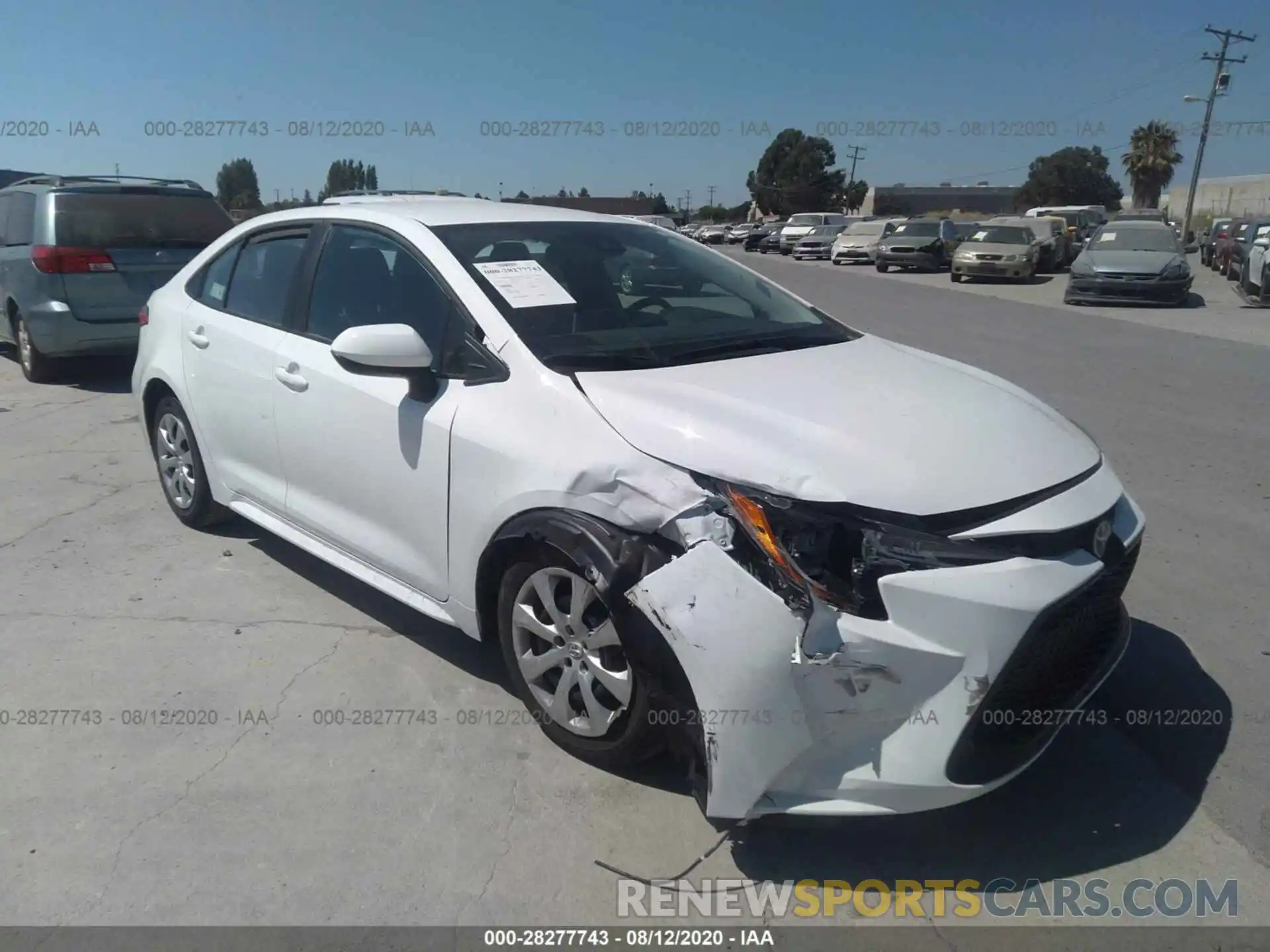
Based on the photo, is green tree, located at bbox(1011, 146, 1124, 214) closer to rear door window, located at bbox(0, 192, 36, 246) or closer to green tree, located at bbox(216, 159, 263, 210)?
green tree, located at bbox(216, 159, 263, 210)

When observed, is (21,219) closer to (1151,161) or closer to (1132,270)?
(1132,270)

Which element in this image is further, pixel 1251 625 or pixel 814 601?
pixel 1251 625

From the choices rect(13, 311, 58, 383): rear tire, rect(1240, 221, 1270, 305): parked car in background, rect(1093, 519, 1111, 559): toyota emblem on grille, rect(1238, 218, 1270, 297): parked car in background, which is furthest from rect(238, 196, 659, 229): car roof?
rect(1238, 218, 1270, 297): parked car in background

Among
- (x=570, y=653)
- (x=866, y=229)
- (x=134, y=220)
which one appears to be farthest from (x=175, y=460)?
(x=866, y=229)

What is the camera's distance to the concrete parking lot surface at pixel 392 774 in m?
2.69

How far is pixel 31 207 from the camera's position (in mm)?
8805

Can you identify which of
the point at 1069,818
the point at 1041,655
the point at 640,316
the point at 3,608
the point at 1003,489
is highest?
the point at 640,316

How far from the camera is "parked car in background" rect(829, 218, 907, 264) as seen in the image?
33.0 meters

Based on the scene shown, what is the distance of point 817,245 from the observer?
37688 mm

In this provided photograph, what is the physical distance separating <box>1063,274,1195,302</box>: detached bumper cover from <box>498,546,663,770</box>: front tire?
17119 millimetres

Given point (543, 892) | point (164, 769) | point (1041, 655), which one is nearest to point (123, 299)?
point (164, 769)

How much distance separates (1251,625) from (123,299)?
8.56 meters

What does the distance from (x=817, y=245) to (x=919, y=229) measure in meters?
8.17

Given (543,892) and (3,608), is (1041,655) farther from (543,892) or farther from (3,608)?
(3,608)
